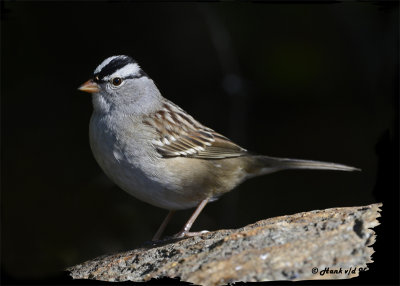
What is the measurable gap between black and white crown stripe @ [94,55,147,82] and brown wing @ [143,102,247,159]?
1.02 feet

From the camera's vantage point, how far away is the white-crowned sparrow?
3219 millimetres

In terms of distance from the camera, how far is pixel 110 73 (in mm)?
3408

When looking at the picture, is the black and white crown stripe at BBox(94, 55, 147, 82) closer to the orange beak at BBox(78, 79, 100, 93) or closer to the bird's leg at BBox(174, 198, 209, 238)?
the orange beak at BBox(78, 79, 100, 93)

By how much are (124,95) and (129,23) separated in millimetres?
1717

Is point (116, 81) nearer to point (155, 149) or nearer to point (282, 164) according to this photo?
point (155, 149)

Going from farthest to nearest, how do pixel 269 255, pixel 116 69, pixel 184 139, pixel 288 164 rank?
pixel 288 164 < pixel 184 139 < pixel 116 69 < pixel 269 255

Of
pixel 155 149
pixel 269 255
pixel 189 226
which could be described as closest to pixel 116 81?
pixel 155 149

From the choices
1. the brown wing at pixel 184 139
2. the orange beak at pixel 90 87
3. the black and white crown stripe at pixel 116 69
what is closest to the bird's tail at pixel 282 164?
the brown wing at pixel 184 139

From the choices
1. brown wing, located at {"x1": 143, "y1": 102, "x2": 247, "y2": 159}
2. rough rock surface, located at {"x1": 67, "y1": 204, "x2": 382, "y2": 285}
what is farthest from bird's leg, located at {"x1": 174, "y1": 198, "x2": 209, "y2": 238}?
rough rock surface, located at {"x1": 67, "y1": 204, "x2": 382, "y2": 285}

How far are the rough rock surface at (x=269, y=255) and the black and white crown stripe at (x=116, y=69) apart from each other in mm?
1214

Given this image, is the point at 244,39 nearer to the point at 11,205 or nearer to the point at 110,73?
the point at 110,73

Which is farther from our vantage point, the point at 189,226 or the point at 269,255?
the point at 189,226

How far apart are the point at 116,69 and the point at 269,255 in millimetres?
1731

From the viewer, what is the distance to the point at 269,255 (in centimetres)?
219
